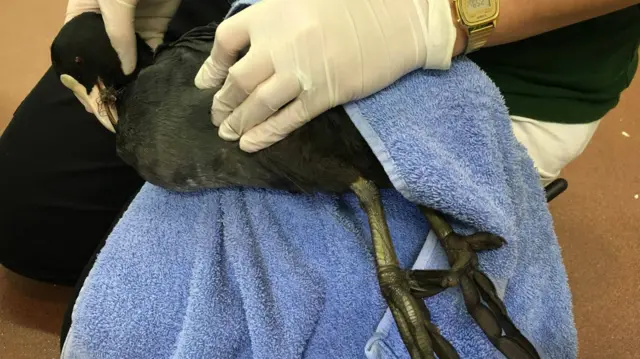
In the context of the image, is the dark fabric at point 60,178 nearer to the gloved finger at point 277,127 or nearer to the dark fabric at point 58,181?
the dark fabric at point 58,181

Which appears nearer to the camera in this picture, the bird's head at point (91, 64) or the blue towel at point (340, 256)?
the blue towel at point (340, 256)

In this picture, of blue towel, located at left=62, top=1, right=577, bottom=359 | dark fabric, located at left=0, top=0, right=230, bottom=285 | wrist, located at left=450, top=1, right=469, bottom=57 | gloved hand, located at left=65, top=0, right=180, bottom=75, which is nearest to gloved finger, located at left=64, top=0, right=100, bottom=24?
gloved hand, located at left=65, top=0, right=180, bottom=75

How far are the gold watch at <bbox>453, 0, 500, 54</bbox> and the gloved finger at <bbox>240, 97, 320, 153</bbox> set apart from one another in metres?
0.17

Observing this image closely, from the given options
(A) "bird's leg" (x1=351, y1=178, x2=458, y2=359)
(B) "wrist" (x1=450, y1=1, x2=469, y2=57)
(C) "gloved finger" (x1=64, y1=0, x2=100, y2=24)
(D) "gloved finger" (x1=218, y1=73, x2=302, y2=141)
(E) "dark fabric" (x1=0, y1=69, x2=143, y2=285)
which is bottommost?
(E) "dark fabric" (x1=0, y1=69, x2=143, y2=285)

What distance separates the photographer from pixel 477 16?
60cm

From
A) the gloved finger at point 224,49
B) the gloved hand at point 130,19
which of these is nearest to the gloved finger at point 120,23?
the gloved hand at point 130,19

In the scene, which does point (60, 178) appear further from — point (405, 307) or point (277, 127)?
point (405, 307)

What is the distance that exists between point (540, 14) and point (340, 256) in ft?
1.02

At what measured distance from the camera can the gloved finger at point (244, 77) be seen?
611 mm

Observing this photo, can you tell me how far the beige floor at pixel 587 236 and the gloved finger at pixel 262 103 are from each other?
0.62m

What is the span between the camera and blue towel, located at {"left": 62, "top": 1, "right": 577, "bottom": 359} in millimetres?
594

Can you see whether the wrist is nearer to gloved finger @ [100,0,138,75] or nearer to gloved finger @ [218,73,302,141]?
gloved finger @ [218,73,302,141]

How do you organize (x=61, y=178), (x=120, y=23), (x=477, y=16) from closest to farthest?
1. (x=477, y=16)
2. (x=120, y=23)
3. (x=61, y=178)

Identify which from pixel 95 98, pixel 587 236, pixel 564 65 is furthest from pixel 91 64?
pixel 587 236
